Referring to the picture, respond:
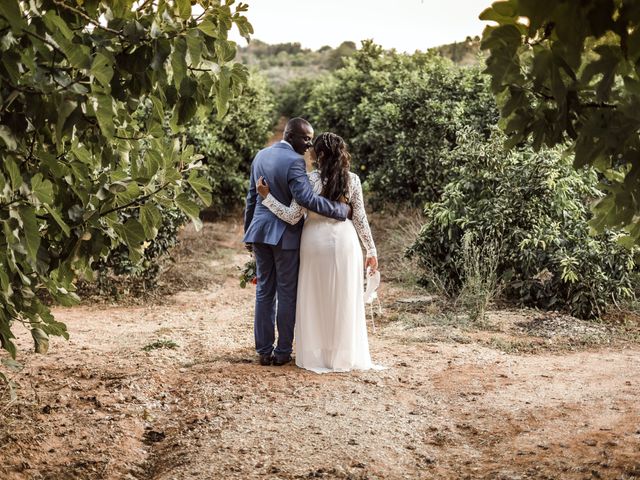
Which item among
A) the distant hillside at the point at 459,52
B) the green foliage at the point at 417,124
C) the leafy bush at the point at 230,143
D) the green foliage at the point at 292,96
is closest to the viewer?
the green foliage at the point at 417,124

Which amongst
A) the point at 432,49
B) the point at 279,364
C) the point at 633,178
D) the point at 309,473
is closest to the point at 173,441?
the point at 309,473

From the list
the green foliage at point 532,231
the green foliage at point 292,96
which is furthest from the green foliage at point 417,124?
the green foliage at point 292,96

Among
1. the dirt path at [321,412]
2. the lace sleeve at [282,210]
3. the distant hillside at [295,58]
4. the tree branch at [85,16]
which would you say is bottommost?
the dirt path at [321,412]

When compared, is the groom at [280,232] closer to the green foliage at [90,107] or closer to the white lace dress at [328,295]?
the white lace dress at [328,295]

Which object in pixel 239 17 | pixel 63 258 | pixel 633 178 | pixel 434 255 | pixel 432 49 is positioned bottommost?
pixel 434 255

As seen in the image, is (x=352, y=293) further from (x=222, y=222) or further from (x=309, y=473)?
(x=222, y=222)

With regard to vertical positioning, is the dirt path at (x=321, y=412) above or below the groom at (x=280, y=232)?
below

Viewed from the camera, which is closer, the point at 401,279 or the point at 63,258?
the point at 63,258

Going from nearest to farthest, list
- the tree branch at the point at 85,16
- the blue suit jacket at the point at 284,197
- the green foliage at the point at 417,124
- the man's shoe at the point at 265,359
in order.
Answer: the tree branch at the point at 85,16 → the blue suit jacket at the point at 284,197 → the man's shoe at the point at 265,359 → the green foliage at the point at 417,124

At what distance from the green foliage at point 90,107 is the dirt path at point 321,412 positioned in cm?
128

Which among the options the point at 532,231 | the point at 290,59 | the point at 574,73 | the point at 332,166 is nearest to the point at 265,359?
the point at 332,166

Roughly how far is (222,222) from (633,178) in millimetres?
15656

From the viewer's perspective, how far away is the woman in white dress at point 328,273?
6125mm

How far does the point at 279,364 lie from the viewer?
6.41 m
